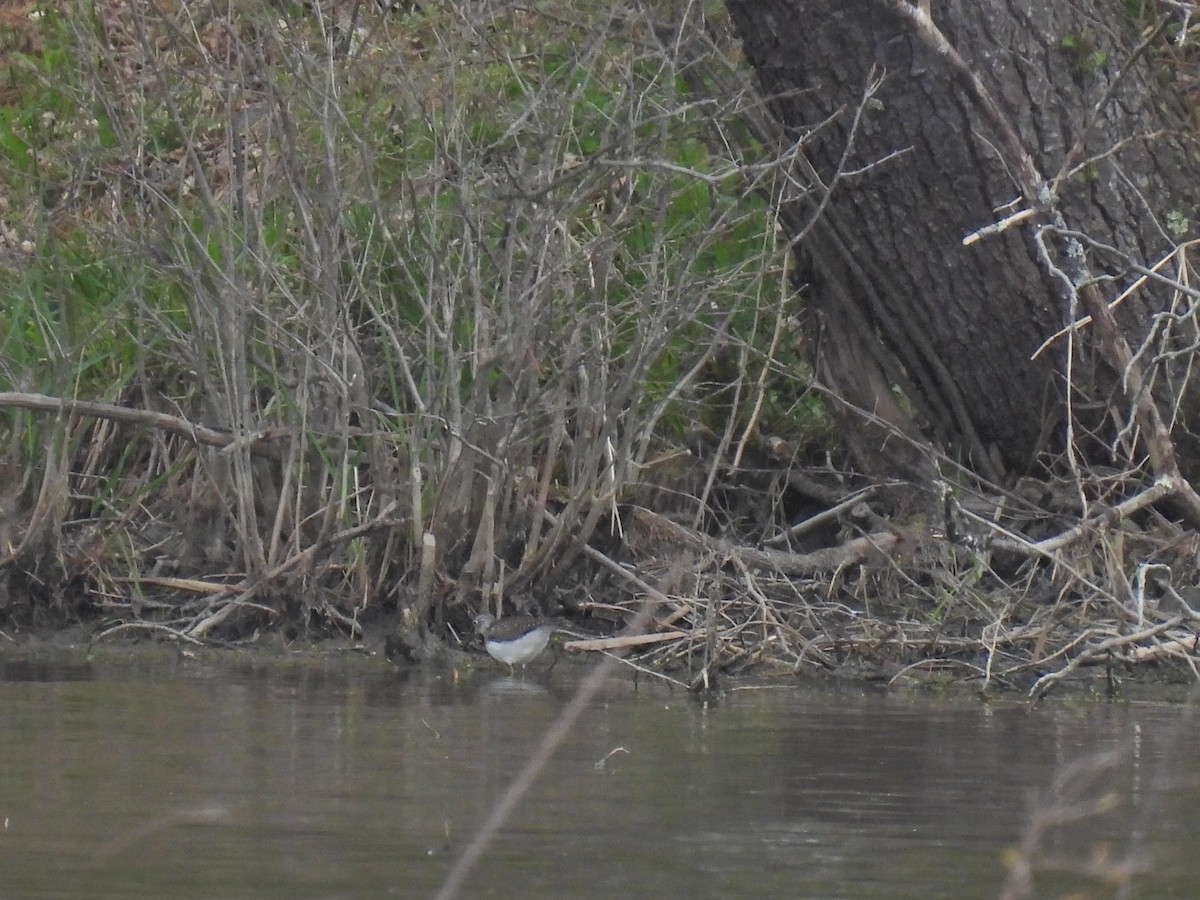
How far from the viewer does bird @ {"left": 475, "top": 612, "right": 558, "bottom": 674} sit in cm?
735

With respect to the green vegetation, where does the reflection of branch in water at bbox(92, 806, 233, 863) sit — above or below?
below

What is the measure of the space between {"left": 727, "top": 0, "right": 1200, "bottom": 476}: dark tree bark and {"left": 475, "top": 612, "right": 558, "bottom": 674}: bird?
1618 mm

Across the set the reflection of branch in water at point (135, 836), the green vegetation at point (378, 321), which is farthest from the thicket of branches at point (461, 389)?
the reflection of branch in water at point (135, 836)

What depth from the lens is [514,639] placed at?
735 cm

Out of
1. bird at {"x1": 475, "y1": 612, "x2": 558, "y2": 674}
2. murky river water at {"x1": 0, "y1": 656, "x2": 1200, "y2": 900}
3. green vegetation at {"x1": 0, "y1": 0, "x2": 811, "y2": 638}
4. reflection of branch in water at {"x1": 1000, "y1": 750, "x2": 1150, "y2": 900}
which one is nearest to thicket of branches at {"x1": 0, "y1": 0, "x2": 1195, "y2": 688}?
green vegetation at {"x1": 0, "y1": 0, "x2": 811, "y2": 638}

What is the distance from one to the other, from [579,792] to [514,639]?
94.6 inches

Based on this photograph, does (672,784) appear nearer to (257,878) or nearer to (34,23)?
(257,878)

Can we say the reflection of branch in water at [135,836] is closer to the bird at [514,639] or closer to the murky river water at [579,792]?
the murky river water at [579,792]

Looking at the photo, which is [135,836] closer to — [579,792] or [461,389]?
[579,792]

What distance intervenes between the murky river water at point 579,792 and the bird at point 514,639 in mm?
256

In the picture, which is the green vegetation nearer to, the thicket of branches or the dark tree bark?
the thicket of branches

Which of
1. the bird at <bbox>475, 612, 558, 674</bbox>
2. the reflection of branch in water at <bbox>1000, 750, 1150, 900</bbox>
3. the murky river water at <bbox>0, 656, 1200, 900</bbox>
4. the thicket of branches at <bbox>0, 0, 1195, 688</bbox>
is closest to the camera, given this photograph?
the reflection of branch in water at <bbox>1000, 750, 1150, 900</bbox>

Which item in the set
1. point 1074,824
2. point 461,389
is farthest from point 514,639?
point 1074,824

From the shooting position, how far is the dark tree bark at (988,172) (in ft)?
25.6
